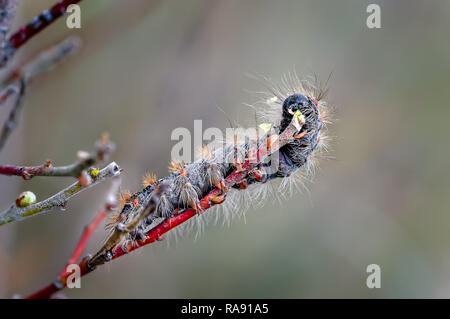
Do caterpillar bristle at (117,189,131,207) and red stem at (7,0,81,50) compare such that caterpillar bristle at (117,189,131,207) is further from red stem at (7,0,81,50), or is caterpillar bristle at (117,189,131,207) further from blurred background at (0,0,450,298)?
blurred background at (0,0,450,298)

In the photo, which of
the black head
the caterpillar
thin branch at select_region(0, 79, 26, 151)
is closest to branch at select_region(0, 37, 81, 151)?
thin branch at select_region(0, 79, 26, 151)

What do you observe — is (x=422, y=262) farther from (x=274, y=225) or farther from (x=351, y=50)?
(x=351, y=50)

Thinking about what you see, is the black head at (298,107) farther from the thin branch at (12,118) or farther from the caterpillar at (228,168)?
the thin branch at (12,118)

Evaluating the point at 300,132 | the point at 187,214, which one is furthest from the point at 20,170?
the point at 300,132

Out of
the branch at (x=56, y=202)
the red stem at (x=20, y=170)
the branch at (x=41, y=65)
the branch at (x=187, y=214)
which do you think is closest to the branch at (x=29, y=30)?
the branch at (x=41, y=65)

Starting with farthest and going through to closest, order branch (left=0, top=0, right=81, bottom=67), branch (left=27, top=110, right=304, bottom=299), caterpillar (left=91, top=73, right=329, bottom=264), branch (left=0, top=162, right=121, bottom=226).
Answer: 1. caterpillar (left=91, top=73, right=329, bottom=264)
2. branch (left=27, top=110, right=304, bottom=299)
3. branch (left=0, top=162, right=121, bottom=226)
4. branch (left=0, top=0, right=81, bottom=67)

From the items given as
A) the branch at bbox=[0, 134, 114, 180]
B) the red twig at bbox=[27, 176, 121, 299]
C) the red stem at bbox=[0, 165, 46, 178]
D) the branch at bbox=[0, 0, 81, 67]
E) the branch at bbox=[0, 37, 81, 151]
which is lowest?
the red twig at bbox=[27, 176, 121, 299]

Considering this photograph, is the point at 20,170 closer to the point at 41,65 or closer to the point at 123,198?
the point at 41,65
